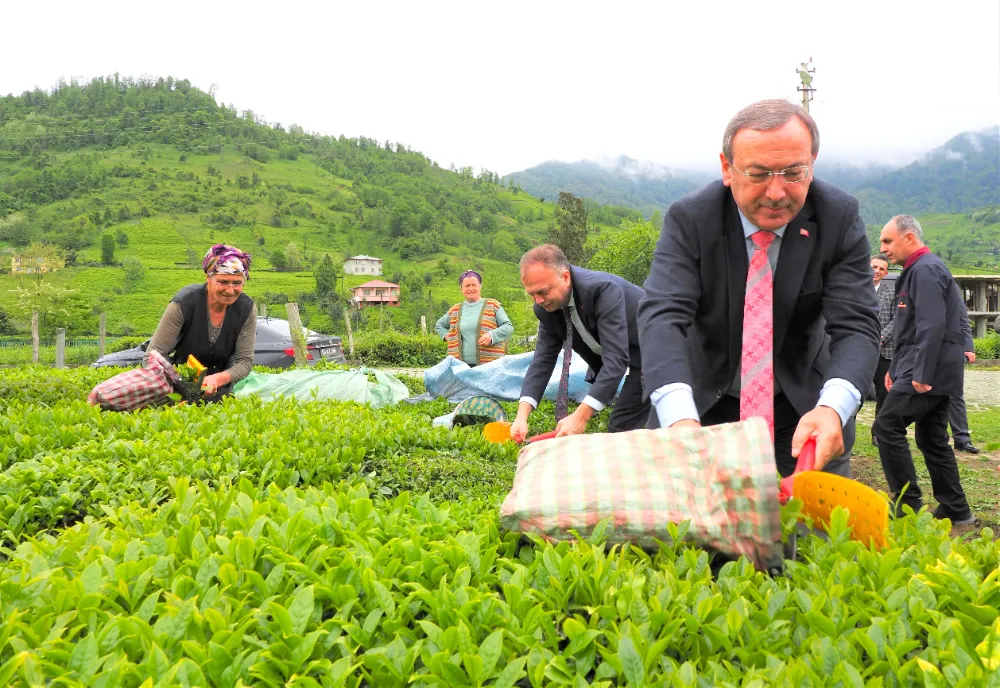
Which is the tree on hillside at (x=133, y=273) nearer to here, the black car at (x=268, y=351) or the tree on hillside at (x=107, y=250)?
the tree on hillside at (x=107, y=250)

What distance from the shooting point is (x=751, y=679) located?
4.50ft

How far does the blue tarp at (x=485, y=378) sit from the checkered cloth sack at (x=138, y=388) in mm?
3587

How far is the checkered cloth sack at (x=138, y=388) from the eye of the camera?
500cm

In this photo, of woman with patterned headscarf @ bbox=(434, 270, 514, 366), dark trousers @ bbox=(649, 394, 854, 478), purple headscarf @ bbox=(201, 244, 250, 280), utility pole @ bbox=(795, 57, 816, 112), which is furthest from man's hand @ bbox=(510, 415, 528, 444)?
utility pole @ bbox=(795, 57, 816, 112)

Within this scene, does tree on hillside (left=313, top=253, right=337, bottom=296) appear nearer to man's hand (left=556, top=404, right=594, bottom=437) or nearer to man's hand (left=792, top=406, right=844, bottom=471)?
man's hand (left=556, top=404, right=594, bottom=437)

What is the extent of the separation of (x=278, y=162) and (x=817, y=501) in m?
118

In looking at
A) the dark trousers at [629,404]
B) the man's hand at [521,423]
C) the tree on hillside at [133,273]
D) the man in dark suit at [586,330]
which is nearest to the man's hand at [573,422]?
the man in dark suit at [586,330]

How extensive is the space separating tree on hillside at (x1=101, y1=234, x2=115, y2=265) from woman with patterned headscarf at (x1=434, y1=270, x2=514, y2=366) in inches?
2745

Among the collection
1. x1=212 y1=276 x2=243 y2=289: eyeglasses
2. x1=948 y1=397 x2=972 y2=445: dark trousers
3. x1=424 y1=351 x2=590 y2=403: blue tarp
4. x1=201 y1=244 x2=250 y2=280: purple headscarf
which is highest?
x1=201 y1=244 x2=250 y2=280: purple headscarf

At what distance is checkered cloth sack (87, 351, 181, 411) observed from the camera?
4996 millimetres

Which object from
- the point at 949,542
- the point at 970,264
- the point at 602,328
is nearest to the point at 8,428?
the point at 602,328

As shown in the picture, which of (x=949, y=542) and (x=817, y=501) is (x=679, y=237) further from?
(x=949, y=542)

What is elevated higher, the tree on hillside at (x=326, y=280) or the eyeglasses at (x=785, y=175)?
the eyeglasses at (x=785, y=175)

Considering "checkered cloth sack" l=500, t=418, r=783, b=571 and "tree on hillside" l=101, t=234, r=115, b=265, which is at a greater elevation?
"checkered cloth sack" l=500, t=418, r=783, b=571
